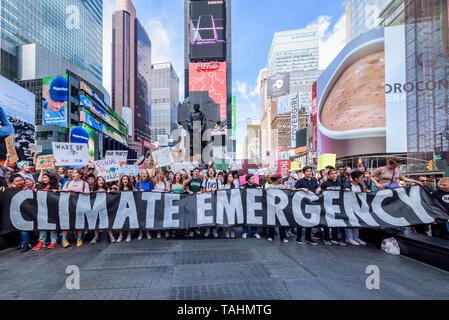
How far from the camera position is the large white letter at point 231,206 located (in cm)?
570

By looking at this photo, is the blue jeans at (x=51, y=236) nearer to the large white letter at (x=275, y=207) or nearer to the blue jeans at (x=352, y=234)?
the large white letter at (x=275, y=207)

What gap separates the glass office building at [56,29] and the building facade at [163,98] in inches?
2229

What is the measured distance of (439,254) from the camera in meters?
3.91

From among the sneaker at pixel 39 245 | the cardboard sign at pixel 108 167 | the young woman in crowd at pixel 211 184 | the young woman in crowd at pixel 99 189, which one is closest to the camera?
the sneaker at pixel 39 245

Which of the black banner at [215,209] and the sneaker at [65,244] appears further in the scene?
the sneaker at [65,244]

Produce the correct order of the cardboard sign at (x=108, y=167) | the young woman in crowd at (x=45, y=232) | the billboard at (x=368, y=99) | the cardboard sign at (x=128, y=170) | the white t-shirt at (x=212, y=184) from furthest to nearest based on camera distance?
the billboard at (x=368, y=99) → the cardboard sign at (x=128, y=170) → the cardboard sign at (x=108, y=167) → the white t-shirt at (x=212, y=184) → the young woman in crowd at (x=45, y=232)

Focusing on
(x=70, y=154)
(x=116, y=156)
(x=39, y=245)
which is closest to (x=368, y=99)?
(x=116, y=156)

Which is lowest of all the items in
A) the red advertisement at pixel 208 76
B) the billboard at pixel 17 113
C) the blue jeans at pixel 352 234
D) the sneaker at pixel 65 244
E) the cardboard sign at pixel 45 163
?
the sneaker at pixel 65 244

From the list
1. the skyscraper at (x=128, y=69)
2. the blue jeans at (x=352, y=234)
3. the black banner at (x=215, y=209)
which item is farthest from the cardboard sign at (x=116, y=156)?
the skyscraper at (x=128, y=69)

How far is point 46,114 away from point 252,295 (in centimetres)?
5314

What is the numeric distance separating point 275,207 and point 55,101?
50.4 metres

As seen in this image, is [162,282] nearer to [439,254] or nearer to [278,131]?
[439,254]

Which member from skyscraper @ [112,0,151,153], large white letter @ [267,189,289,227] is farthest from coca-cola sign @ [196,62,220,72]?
skyscraper @ [112,0,151,153]
